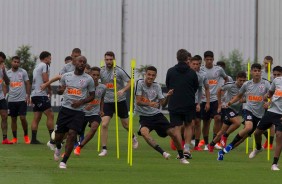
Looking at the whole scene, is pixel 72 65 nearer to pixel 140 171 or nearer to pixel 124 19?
pixel 140 171

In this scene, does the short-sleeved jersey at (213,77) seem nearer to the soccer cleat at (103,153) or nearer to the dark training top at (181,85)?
the soccer cleat at (103,153)

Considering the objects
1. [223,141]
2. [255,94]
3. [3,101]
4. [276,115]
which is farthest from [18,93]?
[276,115]

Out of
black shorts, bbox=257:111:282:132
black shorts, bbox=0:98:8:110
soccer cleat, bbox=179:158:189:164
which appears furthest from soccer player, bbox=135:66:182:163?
black shorts, bbox=0:98:8:110

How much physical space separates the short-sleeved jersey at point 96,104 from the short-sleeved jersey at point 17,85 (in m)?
4.71

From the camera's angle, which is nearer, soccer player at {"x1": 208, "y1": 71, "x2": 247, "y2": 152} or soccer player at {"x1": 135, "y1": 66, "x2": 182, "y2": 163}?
soccer player at {"x1": 135, "y1": 66, "x2": 182, "y2": 163}

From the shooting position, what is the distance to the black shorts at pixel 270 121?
19.1 metres

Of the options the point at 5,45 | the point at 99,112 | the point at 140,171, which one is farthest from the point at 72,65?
the point at 5,45

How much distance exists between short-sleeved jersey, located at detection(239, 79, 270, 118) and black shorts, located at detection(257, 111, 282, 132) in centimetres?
157

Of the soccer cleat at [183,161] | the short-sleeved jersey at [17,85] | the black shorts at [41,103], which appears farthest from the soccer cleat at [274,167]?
the short-sleeved jersey at [17,85]

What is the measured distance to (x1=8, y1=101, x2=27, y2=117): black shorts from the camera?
86.5 feet

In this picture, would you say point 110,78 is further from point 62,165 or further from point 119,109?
point 62,165

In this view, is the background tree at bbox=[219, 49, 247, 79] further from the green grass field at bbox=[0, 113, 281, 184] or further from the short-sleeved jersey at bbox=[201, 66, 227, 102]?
the green grass field at bbox=[0, 113, 281, 184]

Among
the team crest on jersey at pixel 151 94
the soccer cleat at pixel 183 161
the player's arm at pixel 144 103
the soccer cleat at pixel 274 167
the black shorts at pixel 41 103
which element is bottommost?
the soccer cleat at pixel 183 161

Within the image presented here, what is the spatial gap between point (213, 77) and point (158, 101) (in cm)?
461
